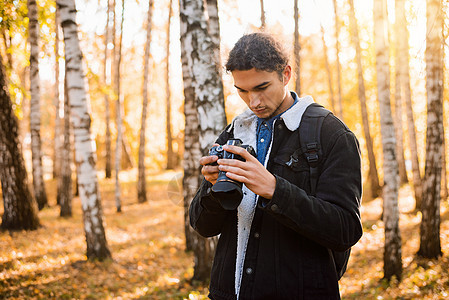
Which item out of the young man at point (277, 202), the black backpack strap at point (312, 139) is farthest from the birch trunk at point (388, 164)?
the black backpack strap at point (312, 139)

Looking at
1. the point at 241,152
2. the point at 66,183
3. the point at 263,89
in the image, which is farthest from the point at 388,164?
the point at 66,183

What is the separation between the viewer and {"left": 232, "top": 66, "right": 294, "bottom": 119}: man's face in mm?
1894

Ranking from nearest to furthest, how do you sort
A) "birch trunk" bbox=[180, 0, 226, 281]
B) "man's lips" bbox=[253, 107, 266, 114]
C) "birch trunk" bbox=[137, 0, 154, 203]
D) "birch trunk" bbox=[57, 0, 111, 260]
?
"man's lips" bbox=[253, 107, 266, 114], "birch trunk" bbox=[180, 0, 226, 281], "birch trunk" bbox=[57, 0, 111, 260], "birch trunk" bbox=[137, 0, 154, 203]

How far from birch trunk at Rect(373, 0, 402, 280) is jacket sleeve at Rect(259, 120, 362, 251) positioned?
5.23 metres

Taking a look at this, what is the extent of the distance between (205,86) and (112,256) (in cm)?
451

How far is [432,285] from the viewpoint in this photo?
5.86 meters

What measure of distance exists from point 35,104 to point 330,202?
1165cm

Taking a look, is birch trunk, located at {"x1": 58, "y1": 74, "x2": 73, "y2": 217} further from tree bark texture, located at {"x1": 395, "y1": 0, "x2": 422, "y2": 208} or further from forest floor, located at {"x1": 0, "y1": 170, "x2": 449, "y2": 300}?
tree bark texture, located at {"x1": 395, "y1": 0, "x2": 422, "y2": 208}

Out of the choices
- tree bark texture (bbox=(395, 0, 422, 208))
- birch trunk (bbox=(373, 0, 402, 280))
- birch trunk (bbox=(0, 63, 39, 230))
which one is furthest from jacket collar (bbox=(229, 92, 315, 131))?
tree bark texture (bbox=(395, 0, 422, 208))

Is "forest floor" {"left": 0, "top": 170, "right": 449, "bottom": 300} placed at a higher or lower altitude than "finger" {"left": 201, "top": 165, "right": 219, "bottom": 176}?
lower

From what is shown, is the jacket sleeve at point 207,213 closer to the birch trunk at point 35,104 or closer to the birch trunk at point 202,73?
the birch trunk at point 202,73

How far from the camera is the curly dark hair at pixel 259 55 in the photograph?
6.11 feet

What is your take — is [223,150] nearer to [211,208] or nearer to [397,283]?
[211,208]

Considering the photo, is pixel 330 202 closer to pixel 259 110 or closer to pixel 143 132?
pixel 259 110
